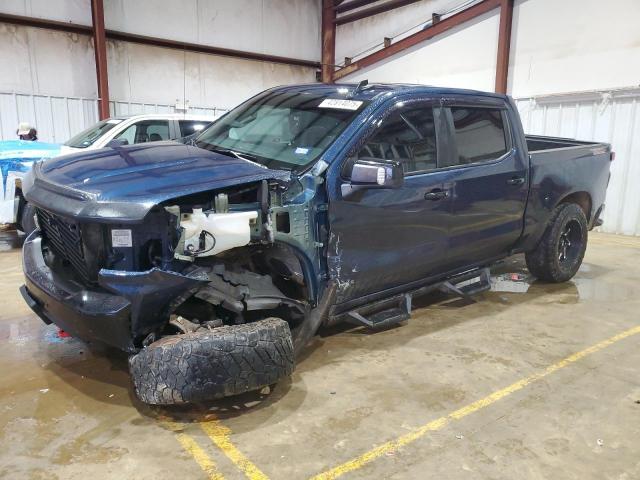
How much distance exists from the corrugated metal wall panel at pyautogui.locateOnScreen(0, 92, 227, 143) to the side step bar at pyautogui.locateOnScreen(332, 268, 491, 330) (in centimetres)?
800

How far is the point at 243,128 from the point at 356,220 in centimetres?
119

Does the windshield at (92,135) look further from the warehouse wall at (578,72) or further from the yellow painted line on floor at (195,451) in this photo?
the warehouse wall at (578,72)

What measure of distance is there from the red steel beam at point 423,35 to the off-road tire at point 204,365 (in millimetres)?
9827

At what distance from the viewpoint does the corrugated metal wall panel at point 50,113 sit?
10.1 metres

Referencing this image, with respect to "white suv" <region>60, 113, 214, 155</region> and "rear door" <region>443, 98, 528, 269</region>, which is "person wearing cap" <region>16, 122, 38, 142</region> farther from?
"rear door" <region>443, 98, 528, 269</region>

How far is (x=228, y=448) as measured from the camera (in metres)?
2.43

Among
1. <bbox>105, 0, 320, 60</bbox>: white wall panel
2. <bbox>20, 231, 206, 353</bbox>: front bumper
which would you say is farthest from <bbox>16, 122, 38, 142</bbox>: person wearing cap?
<bbox>20, 231, 206, 353</bbox>: front bumper

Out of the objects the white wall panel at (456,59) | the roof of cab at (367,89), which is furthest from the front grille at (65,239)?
the white wall panel at (456,59)

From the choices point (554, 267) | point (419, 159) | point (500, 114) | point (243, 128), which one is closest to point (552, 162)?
point (500, 114)

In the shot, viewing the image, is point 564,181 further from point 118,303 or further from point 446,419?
point 118,303

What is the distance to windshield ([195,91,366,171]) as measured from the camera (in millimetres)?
3189

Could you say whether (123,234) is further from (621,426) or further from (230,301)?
(621,426)

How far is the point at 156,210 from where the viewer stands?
2.44 meters

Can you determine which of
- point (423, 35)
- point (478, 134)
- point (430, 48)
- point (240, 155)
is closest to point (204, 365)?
point (240, 155)
